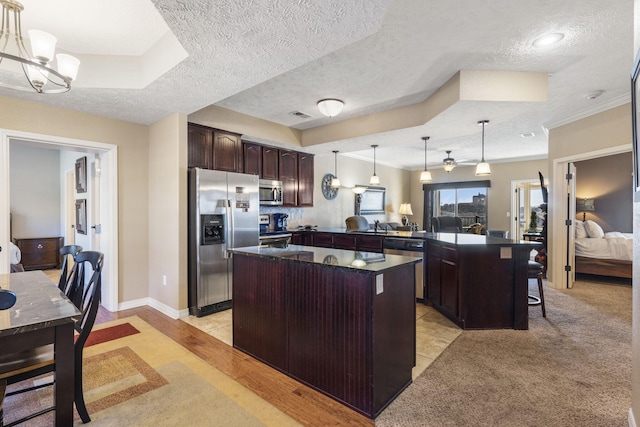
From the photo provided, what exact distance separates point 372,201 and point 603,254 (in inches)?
193

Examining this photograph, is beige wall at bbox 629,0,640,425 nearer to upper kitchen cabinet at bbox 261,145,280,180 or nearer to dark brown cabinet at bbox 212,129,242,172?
dark brown cabinet at bbox 212,129,242,172

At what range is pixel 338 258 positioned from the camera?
227 centimetres

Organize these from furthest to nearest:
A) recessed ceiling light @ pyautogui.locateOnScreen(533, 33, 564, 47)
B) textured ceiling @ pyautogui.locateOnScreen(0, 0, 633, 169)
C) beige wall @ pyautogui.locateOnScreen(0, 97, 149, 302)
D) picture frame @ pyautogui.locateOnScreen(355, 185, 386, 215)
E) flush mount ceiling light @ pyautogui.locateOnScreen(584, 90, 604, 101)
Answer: picture frame @ pyautogui.locateOnScreen(355, 185, 386, 215), flush mount ceiling light @ pyautogui.locateOnScreen(584, 90, 604, 101), beige wall @ pyautogui.locateOnScreen(0, 97, 149, 302), recessed ceiling light @ pyautogui.locateOnScreen(533, 33, 564, 47), textured ceiling @ pyautogui.locateOnScreen(0, 0, 633, 169)

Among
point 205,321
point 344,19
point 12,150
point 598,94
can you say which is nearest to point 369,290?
point 344,19

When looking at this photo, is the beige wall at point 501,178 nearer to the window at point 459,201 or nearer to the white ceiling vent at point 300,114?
the window at point 459,201

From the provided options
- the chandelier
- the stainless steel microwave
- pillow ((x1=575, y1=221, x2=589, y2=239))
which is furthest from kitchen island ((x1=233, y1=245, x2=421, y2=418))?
pillow ((x1=575, y1=221, x2=589, y2=239))

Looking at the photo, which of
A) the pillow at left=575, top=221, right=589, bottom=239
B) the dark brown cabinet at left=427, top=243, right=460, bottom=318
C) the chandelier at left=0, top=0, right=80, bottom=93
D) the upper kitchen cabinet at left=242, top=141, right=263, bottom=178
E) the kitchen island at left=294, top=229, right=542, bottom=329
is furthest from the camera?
the pillow at left=575, top=221, right=589, bottom=239

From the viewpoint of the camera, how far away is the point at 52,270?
6.26 m

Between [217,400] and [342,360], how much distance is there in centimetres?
90

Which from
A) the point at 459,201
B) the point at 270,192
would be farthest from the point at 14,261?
the point at 459,201

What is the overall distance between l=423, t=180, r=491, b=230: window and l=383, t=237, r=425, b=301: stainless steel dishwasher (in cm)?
595

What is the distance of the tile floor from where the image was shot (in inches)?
105

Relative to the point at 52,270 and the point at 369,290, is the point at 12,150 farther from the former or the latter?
the point at 369,290

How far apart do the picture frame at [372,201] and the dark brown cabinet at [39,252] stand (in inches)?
267
